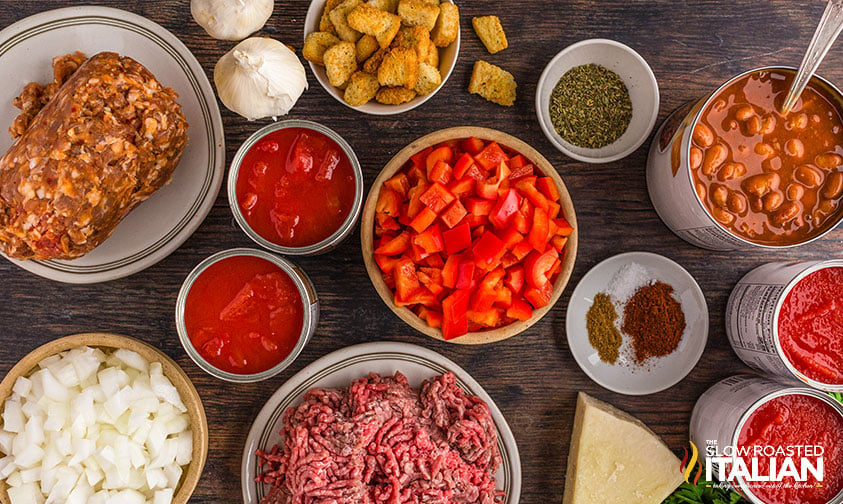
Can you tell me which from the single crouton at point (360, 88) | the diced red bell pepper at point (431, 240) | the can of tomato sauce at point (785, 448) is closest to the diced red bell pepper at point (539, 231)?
the diced red bell pepper at point (431, 240)

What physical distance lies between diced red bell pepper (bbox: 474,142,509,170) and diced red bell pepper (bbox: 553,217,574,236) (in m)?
0.31

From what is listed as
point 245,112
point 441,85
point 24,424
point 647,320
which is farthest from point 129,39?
point 647,320

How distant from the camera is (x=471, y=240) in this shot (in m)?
2.18

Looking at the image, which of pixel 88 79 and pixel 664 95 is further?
pixel 664 95

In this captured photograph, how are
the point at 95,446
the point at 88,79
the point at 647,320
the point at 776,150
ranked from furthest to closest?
the point at 647,320 < the point at 95,446 < the point at 776,150 < the point at 88,79

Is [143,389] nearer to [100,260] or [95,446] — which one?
[95,446]

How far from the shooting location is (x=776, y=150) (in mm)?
2074

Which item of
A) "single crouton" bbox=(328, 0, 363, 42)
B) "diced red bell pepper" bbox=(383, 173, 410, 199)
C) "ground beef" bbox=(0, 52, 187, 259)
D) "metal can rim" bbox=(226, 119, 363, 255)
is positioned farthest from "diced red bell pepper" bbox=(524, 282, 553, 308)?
"ground beef" bbox=(0, 52, 187, 259)

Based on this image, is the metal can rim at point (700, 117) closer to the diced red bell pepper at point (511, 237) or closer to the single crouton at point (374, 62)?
the diced red bell pepper at point (511, 237)

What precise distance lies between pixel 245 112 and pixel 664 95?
67.5 inches

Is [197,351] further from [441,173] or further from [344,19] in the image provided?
[344,19]

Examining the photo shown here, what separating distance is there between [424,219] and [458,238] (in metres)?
0.14

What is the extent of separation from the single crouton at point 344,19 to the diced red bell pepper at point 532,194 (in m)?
0.85

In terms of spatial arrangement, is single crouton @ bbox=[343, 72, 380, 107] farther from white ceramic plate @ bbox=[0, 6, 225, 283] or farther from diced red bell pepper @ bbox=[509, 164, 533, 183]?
diced red bell pepper @ bbox=[509, 164, 533, 183]
